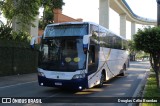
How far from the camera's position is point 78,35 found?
1362 cm

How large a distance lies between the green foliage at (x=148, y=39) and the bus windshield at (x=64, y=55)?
9.19 feet

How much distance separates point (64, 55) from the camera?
528 inches

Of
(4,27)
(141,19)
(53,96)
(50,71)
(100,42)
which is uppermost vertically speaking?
(141,19)

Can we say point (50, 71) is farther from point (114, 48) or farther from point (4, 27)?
point (4, 27)

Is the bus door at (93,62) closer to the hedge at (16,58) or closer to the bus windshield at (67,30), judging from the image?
the bus windshield at (67,30)

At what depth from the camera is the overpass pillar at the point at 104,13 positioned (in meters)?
49.1

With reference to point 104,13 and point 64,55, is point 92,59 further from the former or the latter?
point 104,13

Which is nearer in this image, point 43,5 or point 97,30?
point 97,30

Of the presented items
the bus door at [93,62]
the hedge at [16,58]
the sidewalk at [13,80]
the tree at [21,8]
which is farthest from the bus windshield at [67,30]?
the hedge at [16,58]

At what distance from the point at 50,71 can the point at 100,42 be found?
3.70 meters

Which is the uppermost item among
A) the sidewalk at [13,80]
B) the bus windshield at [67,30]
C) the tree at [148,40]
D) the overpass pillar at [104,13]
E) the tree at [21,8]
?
the overpass pillar at [104,13]

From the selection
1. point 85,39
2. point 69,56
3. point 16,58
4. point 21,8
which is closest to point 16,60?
point 16,58

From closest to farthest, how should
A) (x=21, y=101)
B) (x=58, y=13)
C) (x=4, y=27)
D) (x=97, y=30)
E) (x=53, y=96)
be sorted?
(x=21, y=101), (x=53, y=96), (x=97, y=30), (x=4, y=27), (x=58, y=13)

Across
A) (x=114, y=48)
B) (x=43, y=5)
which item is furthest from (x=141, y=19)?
(x=114, y=48)
